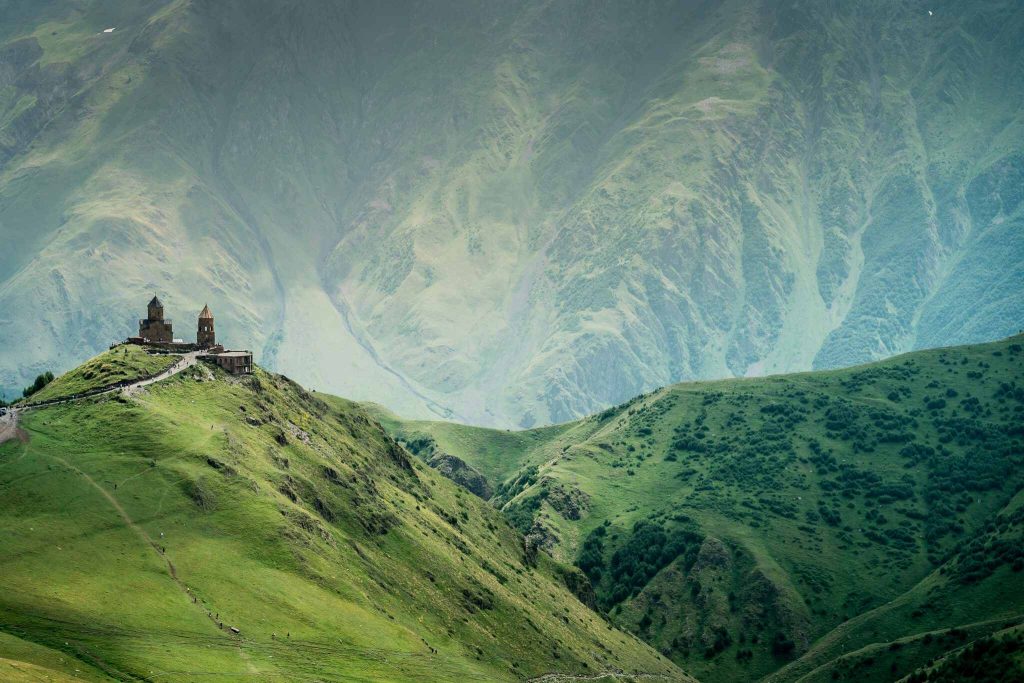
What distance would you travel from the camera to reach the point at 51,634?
182375mm

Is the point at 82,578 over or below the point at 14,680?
over

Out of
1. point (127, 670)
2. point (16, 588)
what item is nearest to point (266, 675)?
point (127, 670)

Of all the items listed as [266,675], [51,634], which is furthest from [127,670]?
[266,675]

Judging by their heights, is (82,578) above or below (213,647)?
above

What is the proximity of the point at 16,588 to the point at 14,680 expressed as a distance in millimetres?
33927

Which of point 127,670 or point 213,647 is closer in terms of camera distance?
point 127,670

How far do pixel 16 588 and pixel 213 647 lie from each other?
29.1 metres

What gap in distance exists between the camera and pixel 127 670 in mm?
182500

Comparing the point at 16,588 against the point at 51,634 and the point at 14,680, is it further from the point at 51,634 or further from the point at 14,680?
the point at 14,680

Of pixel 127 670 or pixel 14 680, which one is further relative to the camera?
pixel 127 670

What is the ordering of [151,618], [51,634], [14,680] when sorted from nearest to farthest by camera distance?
[14,680] < [51,634] < [151,618]

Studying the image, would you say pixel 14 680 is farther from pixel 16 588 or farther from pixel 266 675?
pixel 266 675

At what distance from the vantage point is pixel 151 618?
649ft

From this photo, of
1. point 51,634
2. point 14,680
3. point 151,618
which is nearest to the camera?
point 14,680
